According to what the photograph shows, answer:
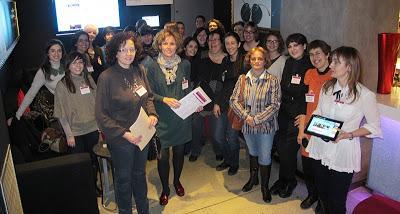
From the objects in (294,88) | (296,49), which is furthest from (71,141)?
(296,49)

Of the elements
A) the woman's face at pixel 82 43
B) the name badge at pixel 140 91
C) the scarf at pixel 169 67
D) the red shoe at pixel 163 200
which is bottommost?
the red shoe at pixel 163 200

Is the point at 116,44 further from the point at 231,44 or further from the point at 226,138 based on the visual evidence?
the point at 226,138

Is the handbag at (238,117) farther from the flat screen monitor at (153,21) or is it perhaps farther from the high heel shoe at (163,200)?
the flat screen monitor at (153,21)

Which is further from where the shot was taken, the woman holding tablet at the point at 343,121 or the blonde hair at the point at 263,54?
the blonde hair at the point at 263,54

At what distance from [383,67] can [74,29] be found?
4.96 meters

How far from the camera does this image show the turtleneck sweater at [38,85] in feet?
10.6

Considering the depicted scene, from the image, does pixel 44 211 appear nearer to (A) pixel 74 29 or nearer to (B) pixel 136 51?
(B) pixel 136 51

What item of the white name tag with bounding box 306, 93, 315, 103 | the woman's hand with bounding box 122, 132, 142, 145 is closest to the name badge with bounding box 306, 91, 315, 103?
the white name tag with bounding box 306, 93, 315, 103

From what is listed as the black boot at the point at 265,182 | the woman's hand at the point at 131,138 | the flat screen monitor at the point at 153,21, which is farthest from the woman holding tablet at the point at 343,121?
the flat screen monitor at the point at 153,21

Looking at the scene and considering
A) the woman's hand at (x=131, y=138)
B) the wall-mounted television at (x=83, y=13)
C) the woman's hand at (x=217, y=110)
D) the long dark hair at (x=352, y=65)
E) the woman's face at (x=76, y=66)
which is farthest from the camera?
the wall-mounted television at (x=83, y=13)

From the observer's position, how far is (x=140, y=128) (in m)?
2.67

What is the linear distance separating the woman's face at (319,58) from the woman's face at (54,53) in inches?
90.3

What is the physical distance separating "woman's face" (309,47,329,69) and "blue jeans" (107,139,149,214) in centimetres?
152

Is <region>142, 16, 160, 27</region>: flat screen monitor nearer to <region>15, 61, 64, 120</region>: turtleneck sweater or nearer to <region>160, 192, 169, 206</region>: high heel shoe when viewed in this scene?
<region>15, 61, 64, 120</region>: turtleneck sweater
